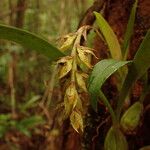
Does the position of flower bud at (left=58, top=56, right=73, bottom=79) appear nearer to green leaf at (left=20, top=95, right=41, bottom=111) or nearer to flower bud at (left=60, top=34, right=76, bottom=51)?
flower bud at (left=60, top=34, right=76, bottom=51)

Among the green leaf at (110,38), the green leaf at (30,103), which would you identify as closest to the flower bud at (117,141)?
the green leaf at (110,38)

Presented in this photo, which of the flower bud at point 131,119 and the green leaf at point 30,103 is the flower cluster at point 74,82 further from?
the green leaf at point 30,103

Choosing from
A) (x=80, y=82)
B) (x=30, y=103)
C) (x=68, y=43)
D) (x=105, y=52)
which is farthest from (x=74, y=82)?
(x=30, y=103)

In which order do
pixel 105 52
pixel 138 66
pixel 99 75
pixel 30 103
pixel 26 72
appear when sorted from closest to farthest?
pixel 99 75, pixel 138 66, pixel 105 52, pixel 30 103, pixel 26 72

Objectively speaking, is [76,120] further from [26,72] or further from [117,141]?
[26,72]

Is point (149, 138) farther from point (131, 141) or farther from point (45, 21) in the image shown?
point (45, 21)

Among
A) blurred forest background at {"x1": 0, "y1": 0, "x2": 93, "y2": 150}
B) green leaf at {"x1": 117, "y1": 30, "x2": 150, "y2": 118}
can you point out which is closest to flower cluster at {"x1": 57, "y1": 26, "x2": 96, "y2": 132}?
green leaf at {"x1": 117, "y1": 30, "x2": 150, "y2": 118}
